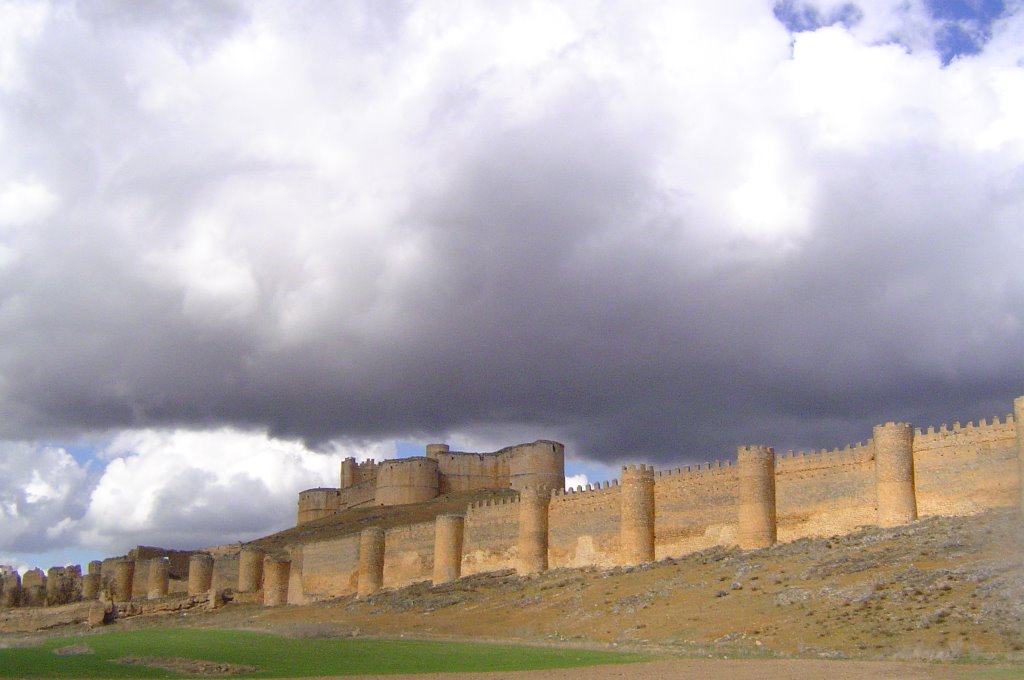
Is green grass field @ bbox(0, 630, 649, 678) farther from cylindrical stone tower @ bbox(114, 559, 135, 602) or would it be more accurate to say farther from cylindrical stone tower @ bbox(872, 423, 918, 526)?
cylindrical stone tower @ bbox(114, 559, 135, 602)

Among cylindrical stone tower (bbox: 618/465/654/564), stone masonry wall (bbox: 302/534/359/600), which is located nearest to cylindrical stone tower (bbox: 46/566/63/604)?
stone masonry wall (bbox: 302/534/359/600)

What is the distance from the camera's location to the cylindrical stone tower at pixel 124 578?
7906 centimetres

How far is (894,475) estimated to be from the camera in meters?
37.7

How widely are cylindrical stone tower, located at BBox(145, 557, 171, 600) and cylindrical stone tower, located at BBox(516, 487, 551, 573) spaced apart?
35331mm

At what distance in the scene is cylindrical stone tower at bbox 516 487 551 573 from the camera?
50.4 metres

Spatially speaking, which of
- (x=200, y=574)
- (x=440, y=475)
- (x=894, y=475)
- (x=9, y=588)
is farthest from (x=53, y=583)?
(x=894, y=475)

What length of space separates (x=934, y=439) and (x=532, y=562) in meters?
19.7

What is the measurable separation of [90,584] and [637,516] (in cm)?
5252

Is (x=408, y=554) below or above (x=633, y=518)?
below

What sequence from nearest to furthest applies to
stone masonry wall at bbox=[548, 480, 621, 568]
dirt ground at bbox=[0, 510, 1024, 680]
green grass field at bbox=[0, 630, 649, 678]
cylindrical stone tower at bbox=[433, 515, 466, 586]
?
dirt ground at bbox=[0, 510, 1024, 680] < green grass field at bbox=[0, 630, 649, 678] < stone masonry wall at bbox=[548, 480, 621, 568] < cylindrical stone tower at bbox=[433, 515, 466, 586]

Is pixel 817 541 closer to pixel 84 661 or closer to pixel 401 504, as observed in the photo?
pixel 84 661

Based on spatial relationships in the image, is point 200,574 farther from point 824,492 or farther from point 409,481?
point 824,492

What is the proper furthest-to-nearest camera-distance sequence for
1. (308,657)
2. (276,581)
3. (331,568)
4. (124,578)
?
(124,578)
(276,581)
(331,568)
(308,657)

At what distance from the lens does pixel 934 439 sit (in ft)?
123
